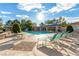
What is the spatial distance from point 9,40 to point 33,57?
72 cm

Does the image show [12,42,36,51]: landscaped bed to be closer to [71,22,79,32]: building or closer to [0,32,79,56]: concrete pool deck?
[0,32,79,56]: concrete pool deck

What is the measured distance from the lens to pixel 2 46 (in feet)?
13.0

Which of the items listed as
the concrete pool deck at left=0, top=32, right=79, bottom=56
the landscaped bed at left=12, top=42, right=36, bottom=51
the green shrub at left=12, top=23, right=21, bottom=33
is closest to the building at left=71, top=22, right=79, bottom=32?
the concrete pool deck at left=0, top=32, right=79, bottom=56

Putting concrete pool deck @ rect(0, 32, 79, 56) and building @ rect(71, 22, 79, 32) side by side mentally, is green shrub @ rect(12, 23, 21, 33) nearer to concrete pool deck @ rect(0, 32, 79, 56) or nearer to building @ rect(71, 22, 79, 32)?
concrete pool deck @ rect(0, 32, 79, 56)

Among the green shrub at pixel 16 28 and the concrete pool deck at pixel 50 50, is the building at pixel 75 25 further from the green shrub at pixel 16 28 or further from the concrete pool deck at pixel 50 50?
the green shrub at pixel 16 28

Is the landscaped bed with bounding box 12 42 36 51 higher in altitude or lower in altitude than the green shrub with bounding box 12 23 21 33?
lower

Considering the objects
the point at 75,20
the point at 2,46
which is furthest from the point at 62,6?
the point at 2,46

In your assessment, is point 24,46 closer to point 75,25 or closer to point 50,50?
point 50,50

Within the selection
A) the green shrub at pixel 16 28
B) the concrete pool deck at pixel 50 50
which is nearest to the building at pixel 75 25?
the concrete pool deck at pixel 50 50

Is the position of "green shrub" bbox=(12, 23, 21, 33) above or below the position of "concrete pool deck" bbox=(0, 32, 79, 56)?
above

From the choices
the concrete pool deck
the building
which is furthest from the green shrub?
the building

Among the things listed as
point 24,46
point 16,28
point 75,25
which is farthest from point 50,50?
point 16,28

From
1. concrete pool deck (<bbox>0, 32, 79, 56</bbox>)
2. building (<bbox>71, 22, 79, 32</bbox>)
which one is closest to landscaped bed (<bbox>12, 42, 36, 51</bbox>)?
concrete pool deck (<bbox>0, 32, 79, 56</bbox>)

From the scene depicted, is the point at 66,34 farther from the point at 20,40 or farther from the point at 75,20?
the point at 20,40
